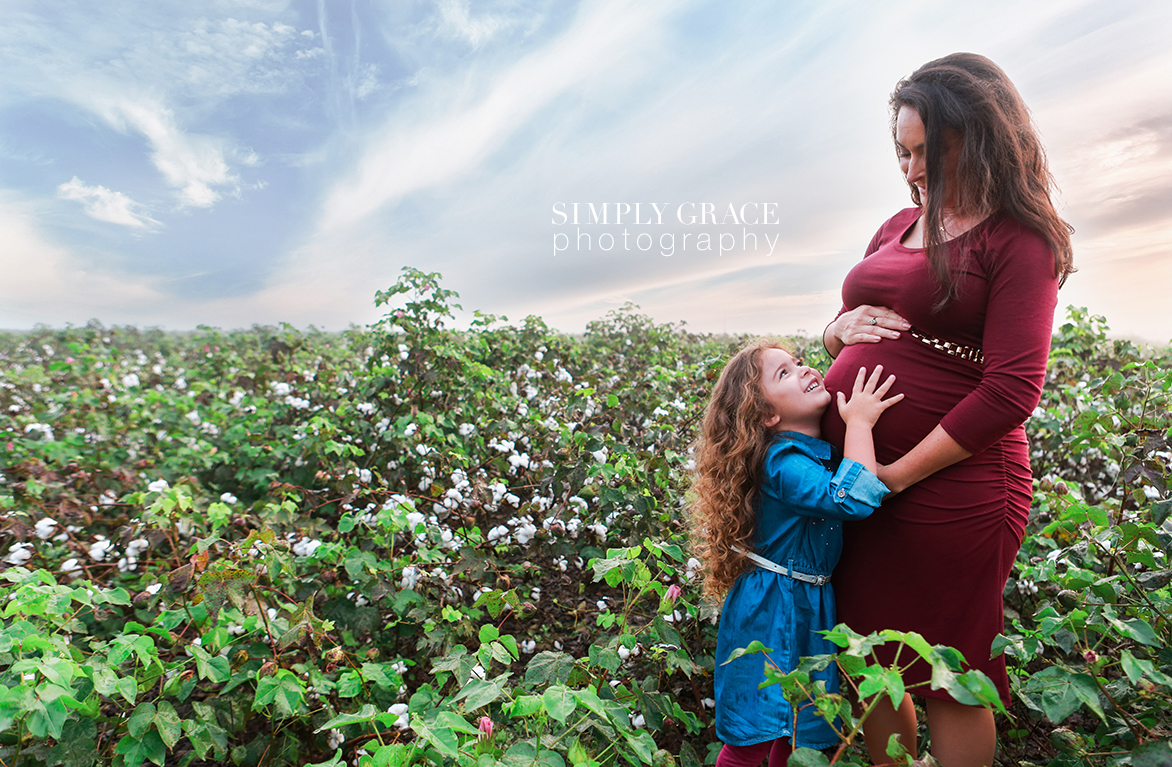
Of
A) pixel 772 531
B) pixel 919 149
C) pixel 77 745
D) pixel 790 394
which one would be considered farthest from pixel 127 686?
pixel 919 149

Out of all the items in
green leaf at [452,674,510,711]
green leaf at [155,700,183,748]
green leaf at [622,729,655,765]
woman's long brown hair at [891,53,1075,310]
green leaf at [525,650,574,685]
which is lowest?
green leaf at [155,700,183,748]

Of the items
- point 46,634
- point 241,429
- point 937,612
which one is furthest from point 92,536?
point 937,612

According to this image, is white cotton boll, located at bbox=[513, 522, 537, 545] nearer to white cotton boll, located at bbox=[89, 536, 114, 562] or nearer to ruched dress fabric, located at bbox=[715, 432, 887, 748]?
ruched dress fabric, located at bbox=[715, 432, 887, 748]

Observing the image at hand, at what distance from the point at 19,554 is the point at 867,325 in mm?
2960

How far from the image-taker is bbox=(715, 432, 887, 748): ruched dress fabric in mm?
1478

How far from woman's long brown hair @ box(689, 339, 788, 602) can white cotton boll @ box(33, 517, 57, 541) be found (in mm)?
2573

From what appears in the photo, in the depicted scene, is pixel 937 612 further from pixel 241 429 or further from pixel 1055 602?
A: pixel 241 429

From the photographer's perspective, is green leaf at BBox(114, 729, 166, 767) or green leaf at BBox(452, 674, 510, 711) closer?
green leaf at BBox(452, 674, 510, 711)

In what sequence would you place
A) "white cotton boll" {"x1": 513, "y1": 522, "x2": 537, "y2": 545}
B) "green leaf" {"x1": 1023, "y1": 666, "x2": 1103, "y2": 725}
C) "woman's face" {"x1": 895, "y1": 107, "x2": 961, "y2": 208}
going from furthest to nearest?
"white cotton boll" {"x1": 513, "y1": 522, "x2": 537, "y2": 545} → "woman's face" {"x1": 895, "y1": 107, "x2": 961, "y2": 208} → "green leaf" {"x1": 1023, "y1": 666, "x2": 1103, "y2": 725}

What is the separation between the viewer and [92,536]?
9.58 ft

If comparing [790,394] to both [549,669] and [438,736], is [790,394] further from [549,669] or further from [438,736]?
Result: [438,736]

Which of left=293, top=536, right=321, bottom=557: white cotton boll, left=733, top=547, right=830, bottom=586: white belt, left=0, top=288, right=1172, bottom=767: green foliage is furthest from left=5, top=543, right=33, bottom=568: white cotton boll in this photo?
left=733, top=547, right=830, bottom=586: white belt

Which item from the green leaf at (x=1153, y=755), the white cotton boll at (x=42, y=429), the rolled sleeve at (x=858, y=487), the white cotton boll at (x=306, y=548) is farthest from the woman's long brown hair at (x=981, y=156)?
the white cotton boll at (x=42, y=429)

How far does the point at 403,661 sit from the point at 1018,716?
204 cm
